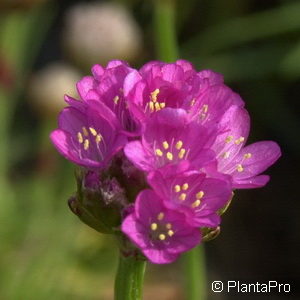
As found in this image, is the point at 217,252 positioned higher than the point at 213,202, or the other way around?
the point at 213,202

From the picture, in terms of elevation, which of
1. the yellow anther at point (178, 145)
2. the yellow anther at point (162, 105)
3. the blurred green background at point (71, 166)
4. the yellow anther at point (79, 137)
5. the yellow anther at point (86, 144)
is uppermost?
the yellow anther at point (162, 105)

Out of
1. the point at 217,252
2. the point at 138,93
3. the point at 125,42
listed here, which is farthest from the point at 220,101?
the point at 217,252

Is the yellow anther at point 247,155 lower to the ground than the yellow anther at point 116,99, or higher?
lower

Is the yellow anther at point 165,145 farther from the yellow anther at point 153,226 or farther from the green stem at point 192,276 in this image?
the green stem at point 192,276

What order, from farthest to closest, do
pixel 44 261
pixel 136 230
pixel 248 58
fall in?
1. pixel 248 58
2. pixel 44 261
3. pixel 136 230

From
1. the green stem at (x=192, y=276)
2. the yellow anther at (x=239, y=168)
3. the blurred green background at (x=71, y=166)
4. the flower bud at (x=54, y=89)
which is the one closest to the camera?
the yellow anther at (x=239, y=168)

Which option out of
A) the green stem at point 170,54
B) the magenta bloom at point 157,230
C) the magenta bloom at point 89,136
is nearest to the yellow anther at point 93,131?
the magenta bloom at point 89,136

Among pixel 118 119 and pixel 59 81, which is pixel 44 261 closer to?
pixel 59 81

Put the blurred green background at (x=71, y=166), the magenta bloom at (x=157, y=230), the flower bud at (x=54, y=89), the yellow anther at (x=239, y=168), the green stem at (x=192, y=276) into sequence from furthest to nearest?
1. the flower bud at (x=54, y=89)
2. the blurred green background at (x=71, y=166)
3. the green stem at (x=192, y=276)
4. the yellow anther at (x=239, y=168)
5. the magenta bloom at (x=157, y=230)
